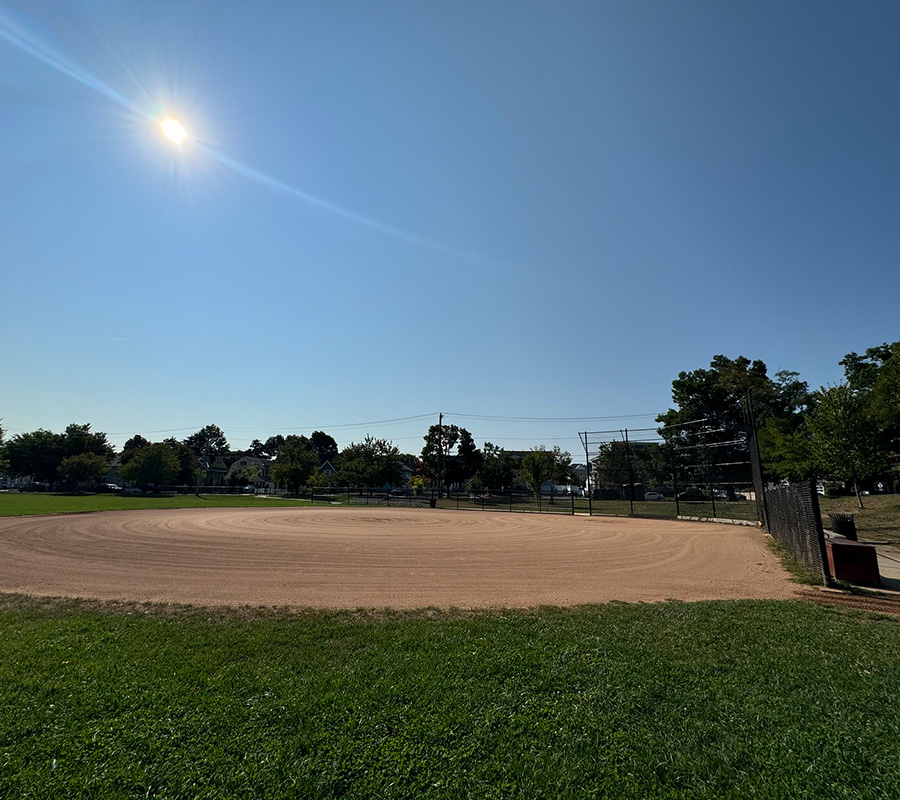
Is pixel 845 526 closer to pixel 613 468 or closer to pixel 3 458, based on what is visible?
pixel 613 468

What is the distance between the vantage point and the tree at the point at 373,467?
55594 mm

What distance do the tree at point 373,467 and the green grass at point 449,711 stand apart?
1967 inches

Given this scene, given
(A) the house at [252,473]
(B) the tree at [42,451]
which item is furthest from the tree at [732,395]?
(B) the tree at [42,451]

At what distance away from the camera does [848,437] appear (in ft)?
74.7

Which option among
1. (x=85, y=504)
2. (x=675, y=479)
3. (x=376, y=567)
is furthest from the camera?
(x=85, y=504)

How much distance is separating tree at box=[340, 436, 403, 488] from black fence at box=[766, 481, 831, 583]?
45.9 metres

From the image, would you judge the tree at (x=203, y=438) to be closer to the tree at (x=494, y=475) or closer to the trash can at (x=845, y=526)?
the tree at (x=494, y=475)

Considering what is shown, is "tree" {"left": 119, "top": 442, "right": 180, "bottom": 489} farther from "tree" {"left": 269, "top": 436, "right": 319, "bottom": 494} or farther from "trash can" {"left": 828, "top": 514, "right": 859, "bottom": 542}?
"trash can" {"left": 828, "top": 514, "right": 859, "bottom": 542}

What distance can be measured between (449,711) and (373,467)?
5283 cm

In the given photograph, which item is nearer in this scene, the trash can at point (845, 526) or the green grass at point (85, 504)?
the trash can at point (845, 526)

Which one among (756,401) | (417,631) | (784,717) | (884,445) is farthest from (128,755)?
(756,401)

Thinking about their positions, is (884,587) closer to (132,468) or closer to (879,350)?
(879,350)

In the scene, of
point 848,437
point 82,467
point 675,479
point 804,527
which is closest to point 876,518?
Result: point 848,437

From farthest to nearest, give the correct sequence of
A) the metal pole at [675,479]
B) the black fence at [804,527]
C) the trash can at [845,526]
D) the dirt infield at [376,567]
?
the metal pole at [675,479], the trash can at [845,526], the black fence at [804,527], the dirt infield at [376,567]
